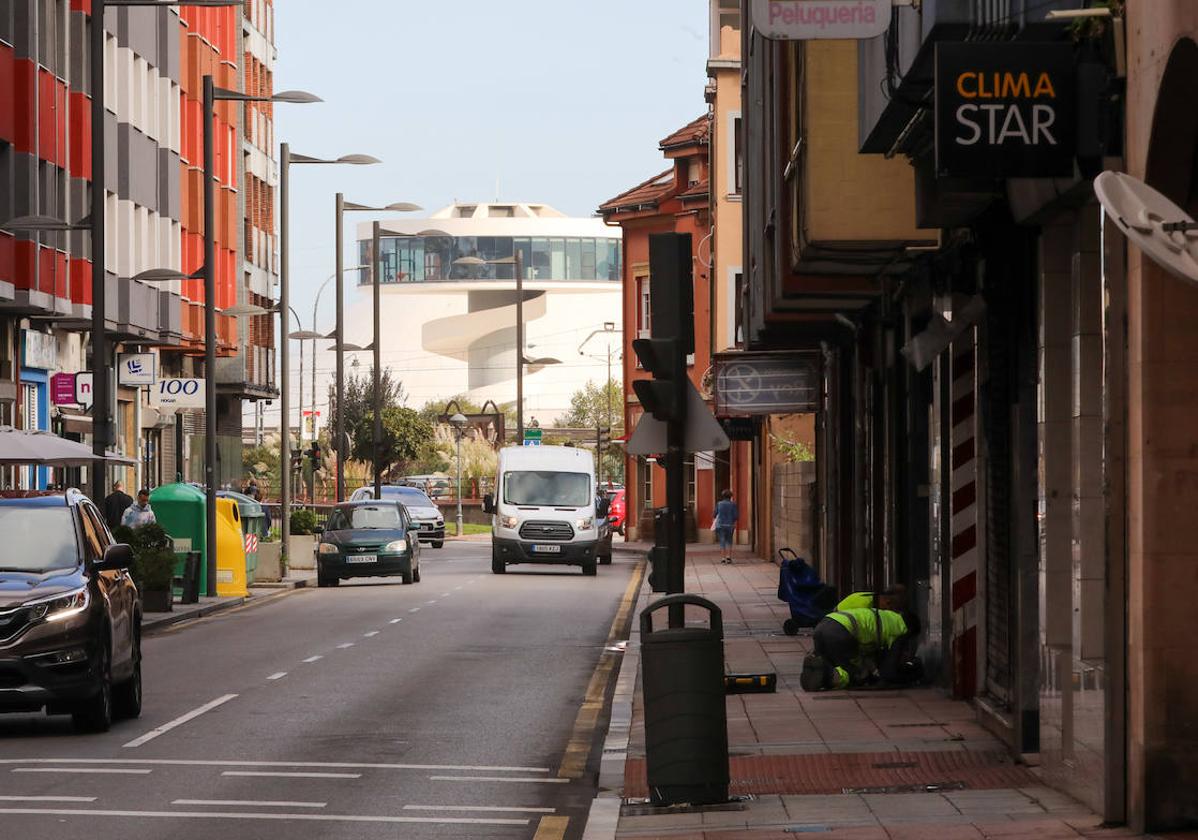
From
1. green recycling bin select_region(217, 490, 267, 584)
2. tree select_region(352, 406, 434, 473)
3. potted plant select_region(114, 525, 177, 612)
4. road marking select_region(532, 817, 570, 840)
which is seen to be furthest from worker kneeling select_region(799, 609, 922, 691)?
tree select_region(352, 406, 434, 473)

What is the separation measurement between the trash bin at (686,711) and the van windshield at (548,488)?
38544mm

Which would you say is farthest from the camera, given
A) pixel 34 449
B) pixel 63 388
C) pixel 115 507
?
pixel 63 388

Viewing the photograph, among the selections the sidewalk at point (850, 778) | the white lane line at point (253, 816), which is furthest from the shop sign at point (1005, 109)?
the white lane line at point (253, 816)

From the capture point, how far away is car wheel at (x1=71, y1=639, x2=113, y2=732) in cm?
1664

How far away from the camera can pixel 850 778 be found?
1354cm

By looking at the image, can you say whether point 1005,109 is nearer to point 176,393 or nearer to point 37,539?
point 37,539

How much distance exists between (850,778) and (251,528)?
33.5m

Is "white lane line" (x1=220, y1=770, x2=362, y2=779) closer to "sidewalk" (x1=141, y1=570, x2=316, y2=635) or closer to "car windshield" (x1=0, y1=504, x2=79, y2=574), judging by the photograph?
"car windshield" (x1=0, y1=504, x2=79, y2=574)

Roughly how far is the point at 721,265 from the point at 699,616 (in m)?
34.0

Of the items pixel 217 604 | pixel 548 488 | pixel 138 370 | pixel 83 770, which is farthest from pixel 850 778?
pixel 548 488

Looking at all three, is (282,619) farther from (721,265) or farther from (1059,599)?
(721,265)

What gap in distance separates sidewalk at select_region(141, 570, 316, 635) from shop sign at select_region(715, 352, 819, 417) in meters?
7.98

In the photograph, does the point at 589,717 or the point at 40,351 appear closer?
the point at 589,717

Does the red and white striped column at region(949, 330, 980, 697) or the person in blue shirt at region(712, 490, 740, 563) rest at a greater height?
the red and white striped column at region(949, 330, 980, 697)
